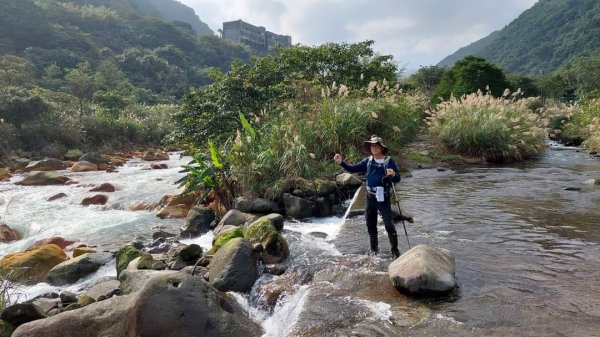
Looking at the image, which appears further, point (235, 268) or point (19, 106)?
point (19, 106)

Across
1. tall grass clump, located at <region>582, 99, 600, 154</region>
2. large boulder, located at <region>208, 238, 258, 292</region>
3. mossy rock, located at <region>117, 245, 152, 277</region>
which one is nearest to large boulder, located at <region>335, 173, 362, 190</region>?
large boulder, located at <region>208, 238, 258, 292</region>

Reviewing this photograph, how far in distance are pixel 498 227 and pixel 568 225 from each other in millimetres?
1164

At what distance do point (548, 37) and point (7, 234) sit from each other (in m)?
126

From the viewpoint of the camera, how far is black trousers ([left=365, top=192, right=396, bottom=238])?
5.82m

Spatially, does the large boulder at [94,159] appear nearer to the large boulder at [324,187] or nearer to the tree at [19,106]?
the tree at [19,106]

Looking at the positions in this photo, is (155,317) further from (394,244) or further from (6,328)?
(394,244)

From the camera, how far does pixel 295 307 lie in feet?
15.1

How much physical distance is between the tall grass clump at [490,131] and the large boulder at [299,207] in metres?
8.63

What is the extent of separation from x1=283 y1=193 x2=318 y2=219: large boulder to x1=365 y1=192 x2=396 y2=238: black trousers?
8.83 feet

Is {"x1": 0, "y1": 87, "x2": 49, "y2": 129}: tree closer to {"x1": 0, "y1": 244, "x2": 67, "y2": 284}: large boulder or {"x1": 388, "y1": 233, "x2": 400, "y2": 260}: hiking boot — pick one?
{"x1": 0, "y1": 244, "x2": 67, "y2": 284}: large boulder

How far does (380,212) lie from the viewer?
5.91 m

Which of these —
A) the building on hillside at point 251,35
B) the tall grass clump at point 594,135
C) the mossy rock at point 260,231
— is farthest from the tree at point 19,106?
the building on hillside at point 251,35

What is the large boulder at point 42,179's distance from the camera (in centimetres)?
1645

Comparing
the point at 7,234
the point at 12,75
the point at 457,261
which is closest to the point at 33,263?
the point at 7,234
